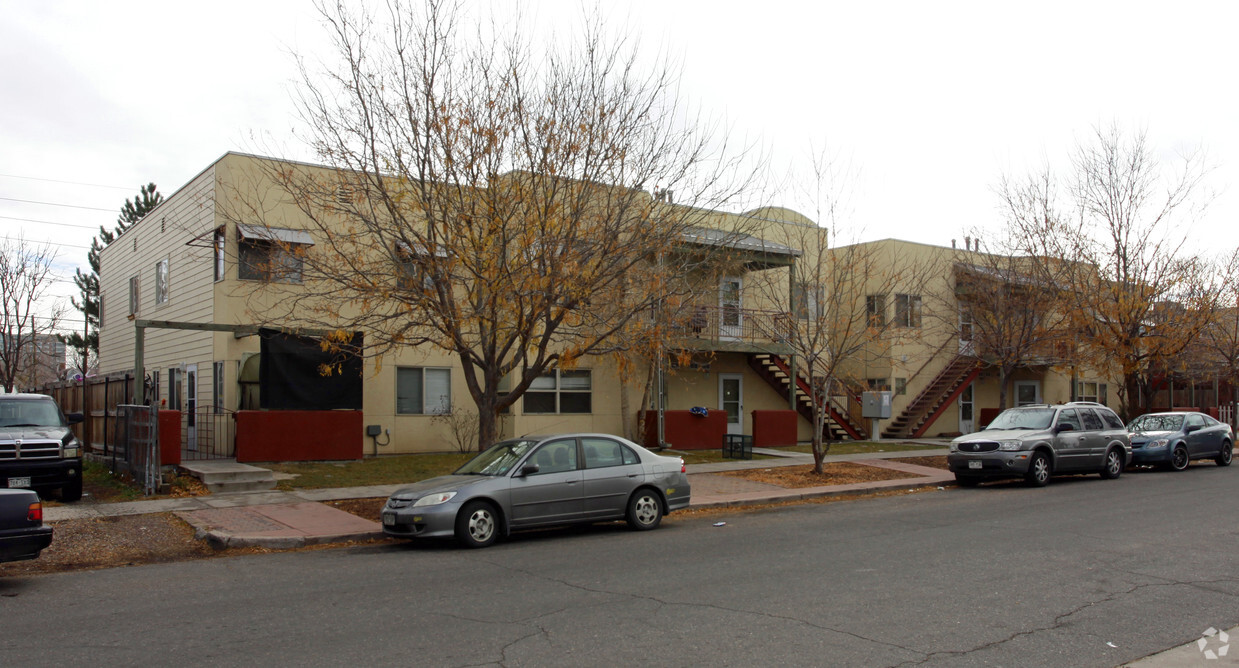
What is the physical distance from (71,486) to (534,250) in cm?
828

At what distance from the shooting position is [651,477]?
12.6 metres

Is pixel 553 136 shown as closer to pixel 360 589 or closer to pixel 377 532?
pixel 377 532

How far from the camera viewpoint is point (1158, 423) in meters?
22.9

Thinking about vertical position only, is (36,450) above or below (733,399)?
below

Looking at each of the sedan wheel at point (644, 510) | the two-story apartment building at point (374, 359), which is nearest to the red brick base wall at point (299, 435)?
the two-story apartment building at point (374, 359)

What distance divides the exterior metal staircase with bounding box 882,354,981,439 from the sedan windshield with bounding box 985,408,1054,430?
11.1 meters

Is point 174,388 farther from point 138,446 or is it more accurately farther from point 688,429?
point 688,429

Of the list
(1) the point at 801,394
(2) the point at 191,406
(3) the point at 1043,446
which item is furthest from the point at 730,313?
(2) the point at 191,406

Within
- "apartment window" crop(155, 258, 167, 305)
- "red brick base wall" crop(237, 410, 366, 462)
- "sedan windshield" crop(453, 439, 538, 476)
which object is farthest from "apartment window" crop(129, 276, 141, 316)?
"sedan windshield" crop(453, 439, 538, 476)

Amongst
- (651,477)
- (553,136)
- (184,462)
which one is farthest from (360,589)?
(184,462)

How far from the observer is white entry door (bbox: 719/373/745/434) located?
2761 centimetres

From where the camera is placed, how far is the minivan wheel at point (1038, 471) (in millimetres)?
17703

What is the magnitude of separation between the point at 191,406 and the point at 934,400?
23.2m

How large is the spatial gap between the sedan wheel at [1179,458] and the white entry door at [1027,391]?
14.1 m
